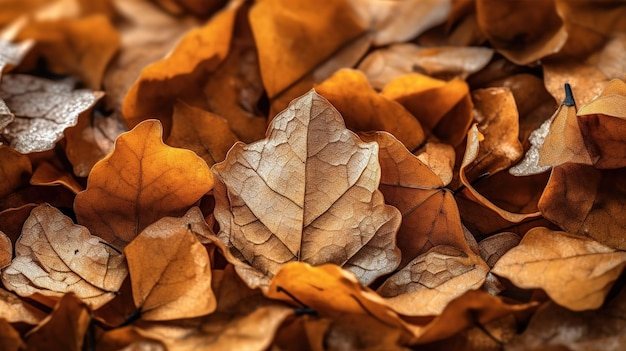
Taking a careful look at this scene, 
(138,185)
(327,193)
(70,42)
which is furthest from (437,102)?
(70,42)

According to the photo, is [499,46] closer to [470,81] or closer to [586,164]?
[470,81]

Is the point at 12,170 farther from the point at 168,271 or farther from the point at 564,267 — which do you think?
the point at 564,267

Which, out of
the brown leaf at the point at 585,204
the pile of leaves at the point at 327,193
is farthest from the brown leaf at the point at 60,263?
the brown leaf at the point at 585,204

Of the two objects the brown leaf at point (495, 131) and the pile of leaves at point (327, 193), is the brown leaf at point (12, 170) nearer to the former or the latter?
the pile of leaves at point (327, 193)

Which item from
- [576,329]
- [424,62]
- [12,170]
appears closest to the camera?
[576,329]

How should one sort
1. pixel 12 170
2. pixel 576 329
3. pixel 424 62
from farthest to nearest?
pixel 424 62 < pixel 12 170 < pixel 576 329

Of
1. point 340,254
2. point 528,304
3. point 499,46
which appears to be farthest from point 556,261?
point 499,46
